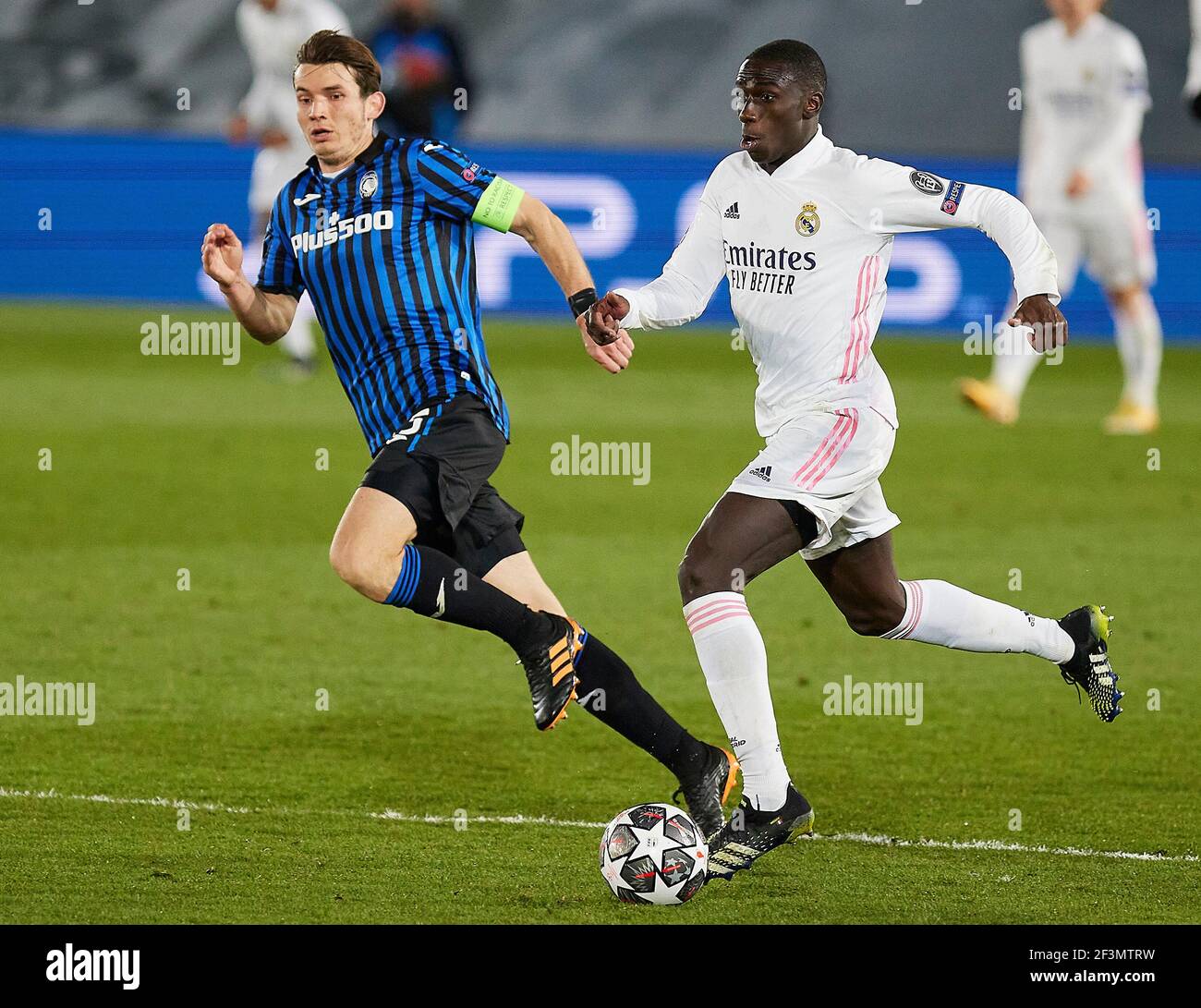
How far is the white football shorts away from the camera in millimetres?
4785

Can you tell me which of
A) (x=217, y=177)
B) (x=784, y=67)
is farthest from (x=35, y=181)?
(x=784, y=67)

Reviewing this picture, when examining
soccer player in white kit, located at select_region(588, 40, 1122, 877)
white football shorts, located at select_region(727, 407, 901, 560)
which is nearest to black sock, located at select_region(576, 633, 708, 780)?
soccer player in white kit, located at select_region(588, 40, 1122, 877)

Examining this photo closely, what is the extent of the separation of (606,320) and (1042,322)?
108 centimetres

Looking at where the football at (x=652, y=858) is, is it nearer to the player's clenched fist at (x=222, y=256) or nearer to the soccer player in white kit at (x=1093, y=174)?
the player's clenched fist at (x=222, y=256)

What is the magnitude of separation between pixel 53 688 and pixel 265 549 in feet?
8.45

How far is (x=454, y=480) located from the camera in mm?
4832

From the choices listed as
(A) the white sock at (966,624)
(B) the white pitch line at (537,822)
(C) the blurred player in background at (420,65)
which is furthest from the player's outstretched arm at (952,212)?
(C) the blurred player in background at (420,65)

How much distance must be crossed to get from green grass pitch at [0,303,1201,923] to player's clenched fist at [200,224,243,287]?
1.42 meters

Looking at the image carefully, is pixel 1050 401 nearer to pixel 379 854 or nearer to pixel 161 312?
pixel 161 312

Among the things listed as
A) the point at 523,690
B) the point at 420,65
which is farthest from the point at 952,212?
the point at 420,65

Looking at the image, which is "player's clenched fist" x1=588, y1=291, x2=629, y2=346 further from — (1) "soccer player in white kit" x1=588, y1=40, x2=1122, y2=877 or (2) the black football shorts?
(2) the black football shorts

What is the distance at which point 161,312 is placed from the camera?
57.5ft

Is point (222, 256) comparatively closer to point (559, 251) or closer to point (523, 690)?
point (559, 251)

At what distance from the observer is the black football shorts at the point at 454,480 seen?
4805mm
